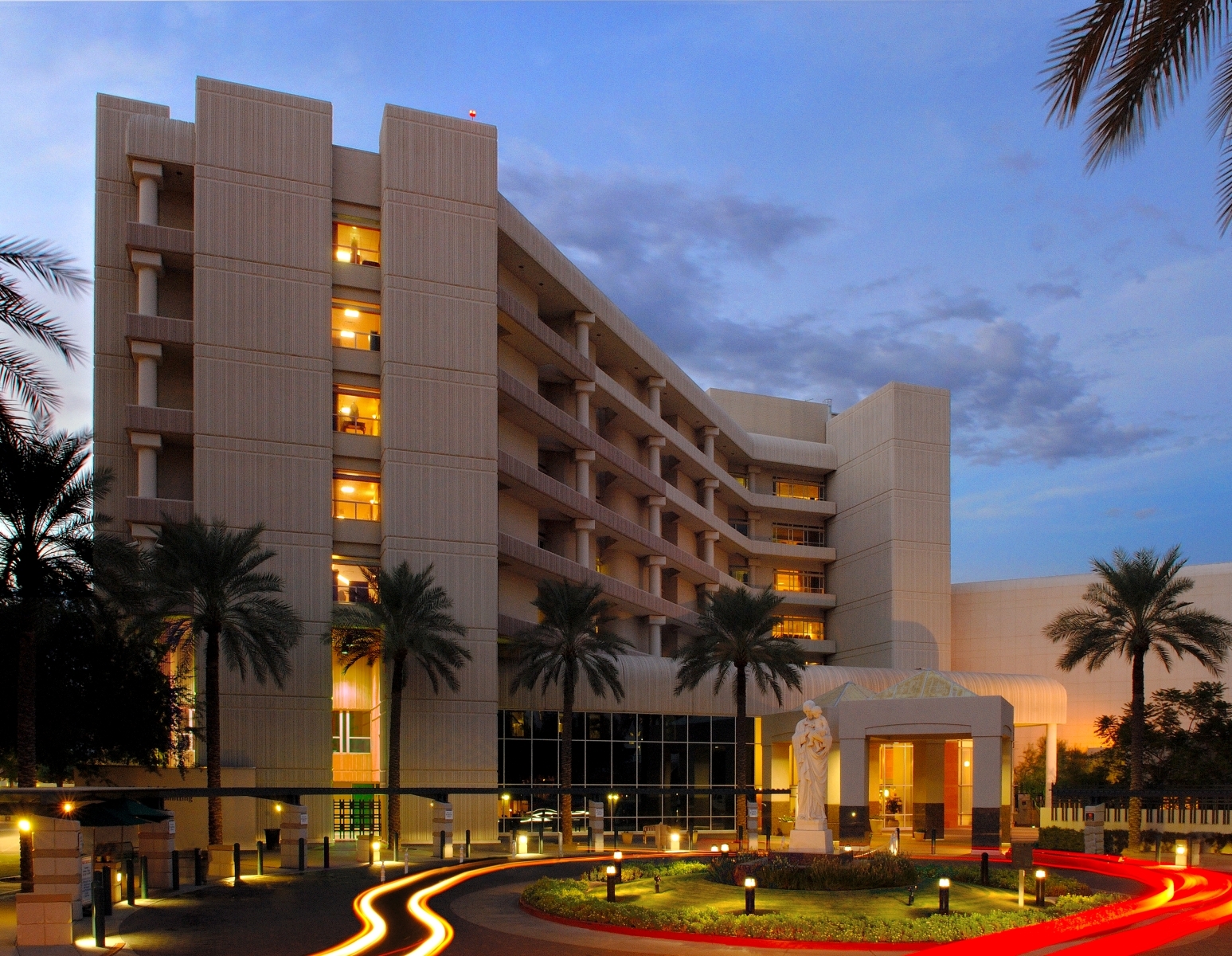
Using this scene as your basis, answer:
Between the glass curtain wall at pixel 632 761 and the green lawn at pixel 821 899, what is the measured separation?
3042cm

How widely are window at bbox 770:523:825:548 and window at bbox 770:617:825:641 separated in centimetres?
578

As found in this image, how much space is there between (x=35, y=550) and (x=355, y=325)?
26649mm

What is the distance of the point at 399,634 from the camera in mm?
48156

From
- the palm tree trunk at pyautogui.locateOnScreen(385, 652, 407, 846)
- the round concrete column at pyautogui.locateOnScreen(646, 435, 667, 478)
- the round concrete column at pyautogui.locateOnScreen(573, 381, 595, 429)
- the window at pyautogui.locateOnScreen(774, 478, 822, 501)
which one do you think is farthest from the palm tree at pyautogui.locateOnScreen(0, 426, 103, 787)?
the window at pyautogui.locateOnScreen(774, 478, 822, 501)

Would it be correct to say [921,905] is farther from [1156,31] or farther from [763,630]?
[763,630]

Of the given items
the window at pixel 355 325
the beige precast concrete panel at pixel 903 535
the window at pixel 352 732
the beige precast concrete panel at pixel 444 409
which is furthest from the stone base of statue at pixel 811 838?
the beige precast concrete panel at pixel 903 535

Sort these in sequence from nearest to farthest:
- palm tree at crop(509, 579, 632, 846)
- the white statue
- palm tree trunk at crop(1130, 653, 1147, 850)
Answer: the white statue → palm tree trunk at crop(1130, 653, 1147, 850) → palm tree at crop(509, 579, 632, 846)

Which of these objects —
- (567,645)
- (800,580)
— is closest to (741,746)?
(567,645)

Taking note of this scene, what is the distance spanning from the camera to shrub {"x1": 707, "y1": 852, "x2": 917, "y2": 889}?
1034 inches

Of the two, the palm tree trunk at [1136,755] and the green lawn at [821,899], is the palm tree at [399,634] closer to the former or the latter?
the green lawn at [821,899]

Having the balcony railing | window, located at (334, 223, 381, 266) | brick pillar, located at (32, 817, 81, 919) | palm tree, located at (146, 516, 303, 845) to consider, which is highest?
window, located at (334, 223, 381, 266)

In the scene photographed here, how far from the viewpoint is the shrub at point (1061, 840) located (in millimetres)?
45375

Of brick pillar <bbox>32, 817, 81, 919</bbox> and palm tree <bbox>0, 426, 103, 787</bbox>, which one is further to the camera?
palm tree <bbox>0, 426, 103, 787</bbox>

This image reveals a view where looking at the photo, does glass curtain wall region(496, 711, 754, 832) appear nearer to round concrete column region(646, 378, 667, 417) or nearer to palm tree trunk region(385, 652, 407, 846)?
palm tree trunk region(385, 652, 407, 846)
